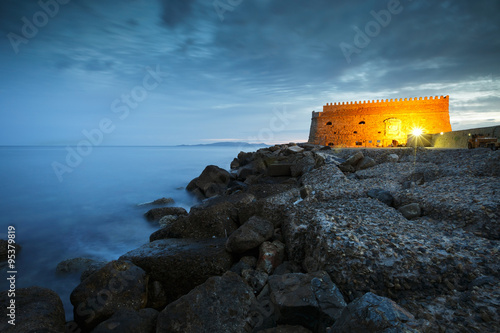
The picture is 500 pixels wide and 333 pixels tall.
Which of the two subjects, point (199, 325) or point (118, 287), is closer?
point (199, 325)

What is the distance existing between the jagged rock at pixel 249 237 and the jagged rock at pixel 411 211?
2.58 meters

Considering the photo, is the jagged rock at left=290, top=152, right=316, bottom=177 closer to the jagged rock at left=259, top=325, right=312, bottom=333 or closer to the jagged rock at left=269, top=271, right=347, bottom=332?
the jagged rock at left=269, top=271, right=347, bottom=332

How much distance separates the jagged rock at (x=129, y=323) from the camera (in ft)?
8.43

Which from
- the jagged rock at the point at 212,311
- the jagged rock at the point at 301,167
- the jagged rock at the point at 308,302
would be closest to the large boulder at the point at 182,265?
the jagged rock at the point at 212,311

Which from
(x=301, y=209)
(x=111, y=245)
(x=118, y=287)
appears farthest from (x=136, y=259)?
(x=111, y=245)

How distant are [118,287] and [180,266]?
0.93m

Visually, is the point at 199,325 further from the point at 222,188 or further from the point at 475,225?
the point at 222,188

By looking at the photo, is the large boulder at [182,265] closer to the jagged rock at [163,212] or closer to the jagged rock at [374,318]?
the jagged rock at [374,318]

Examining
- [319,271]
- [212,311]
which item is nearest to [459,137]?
[319,271]

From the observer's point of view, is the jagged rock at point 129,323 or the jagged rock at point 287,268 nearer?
the jagged rock at point 129,323

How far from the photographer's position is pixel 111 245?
322 inches

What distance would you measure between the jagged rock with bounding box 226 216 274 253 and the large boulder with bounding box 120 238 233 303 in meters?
0.22

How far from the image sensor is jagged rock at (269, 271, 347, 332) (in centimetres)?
226

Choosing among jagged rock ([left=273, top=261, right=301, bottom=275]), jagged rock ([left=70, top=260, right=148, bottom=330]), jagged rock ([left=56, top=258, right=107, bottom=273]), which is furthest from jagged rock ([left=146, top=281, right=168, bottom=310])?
jagged rock ([left=56, top=258, right=107, bottom=273])
